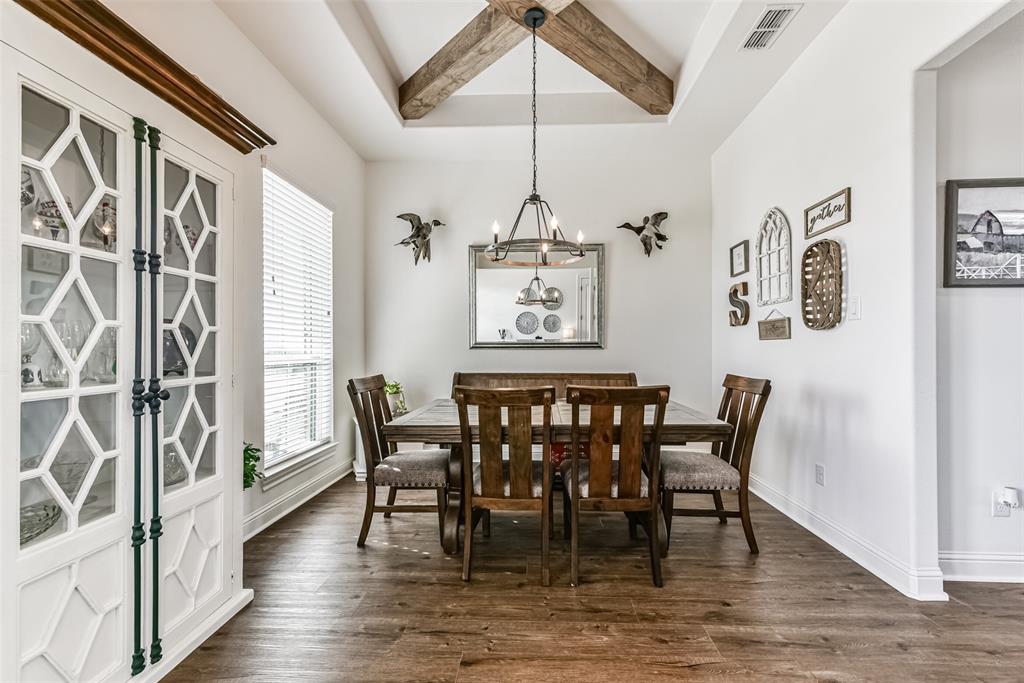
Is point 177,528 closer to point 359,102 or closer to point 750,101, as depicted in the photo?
point 359,102

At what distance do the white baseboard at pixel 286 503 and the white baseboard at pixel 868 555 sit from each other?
3.15m

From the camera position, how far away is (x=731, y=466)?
A: 101 inches

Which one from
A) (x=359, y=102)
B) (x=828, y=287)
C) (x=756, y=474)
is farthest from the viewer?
(x=756, y=474)

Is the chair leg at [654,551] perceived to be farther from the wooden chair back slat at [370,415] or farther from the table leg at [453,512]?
the wooden chair back slat at [370,415]

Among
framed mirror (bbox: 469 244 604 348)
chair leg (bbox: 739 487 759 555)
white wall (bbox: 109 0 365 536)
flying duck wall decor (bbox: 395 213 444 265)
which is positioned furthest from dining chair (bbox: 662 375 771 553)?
flying duck wall decor (bbox: 395 213 444 265)

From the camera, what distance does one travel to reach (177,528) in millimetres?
1701

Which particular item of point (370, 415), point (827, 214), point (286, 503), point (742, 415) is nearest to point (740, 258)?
point (827, 214)

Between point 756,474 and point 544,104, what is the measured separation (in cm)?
329

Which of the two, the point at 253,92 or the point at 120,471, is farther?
the point at 253,92

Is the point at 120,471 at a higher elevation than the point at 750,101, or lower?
lower

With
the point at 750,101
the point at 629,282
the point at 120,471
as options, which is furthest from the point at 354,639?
the point at 750,101

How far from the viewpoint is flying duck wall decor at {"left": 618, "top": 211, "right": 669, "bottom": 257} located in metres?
4.38

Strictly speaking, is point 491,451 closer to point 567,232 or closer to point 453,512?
point 453,512

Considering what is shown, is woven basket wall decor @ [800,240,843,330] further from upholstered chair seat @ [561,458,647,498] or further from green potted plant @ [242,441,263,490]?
green potted plant @ [242,441,263,490]
